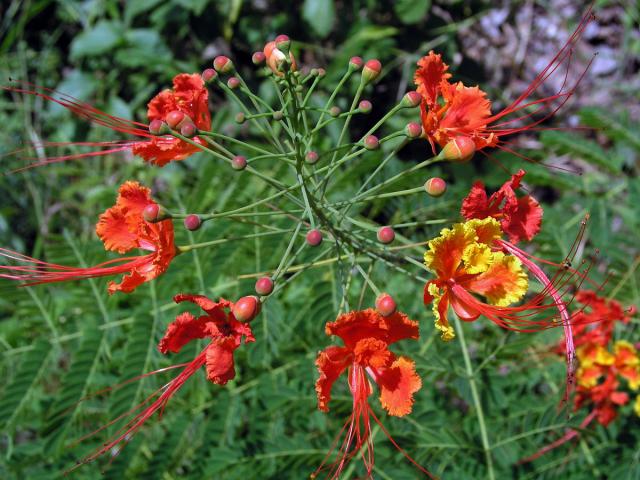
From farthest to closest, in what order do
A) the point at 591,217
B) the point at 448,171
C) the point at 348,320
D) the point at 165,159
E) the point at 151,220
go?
the point at 448,171
the point at 591,217
the point at 165,159
the point at 151,220
the point at 348,320

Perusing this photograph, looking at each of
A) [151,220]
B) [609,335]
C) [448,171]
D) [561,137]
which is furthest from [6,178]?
[609,335]

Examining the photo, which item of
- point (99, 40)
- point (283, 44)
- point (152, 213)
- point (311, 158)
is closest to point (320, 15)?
point (99, 40)

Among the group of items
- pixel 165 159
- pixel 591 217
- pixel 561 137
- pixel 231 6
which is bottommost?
pixel 591 217

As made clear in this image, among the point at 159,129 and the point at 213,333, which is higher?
the point at 159,129

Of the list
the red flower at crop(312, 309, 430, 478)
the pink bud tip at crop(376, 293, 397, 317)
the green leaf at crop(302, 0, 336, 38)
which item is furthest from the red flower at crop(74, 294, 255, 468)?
the green leaf at crop(302, 0, 336, 38)

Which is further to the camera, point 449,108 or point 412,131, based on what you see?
point 449,108

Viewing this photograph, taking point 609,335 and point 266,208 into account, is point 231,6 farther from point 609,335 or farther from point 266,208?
point 609,335

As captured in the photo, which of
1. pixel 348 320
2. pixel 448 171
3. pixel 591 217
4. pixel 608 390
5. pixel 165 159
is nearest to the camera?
pixel 348 320

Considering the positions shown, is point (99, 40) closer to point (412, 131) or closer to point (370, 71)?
point (370, 71)
